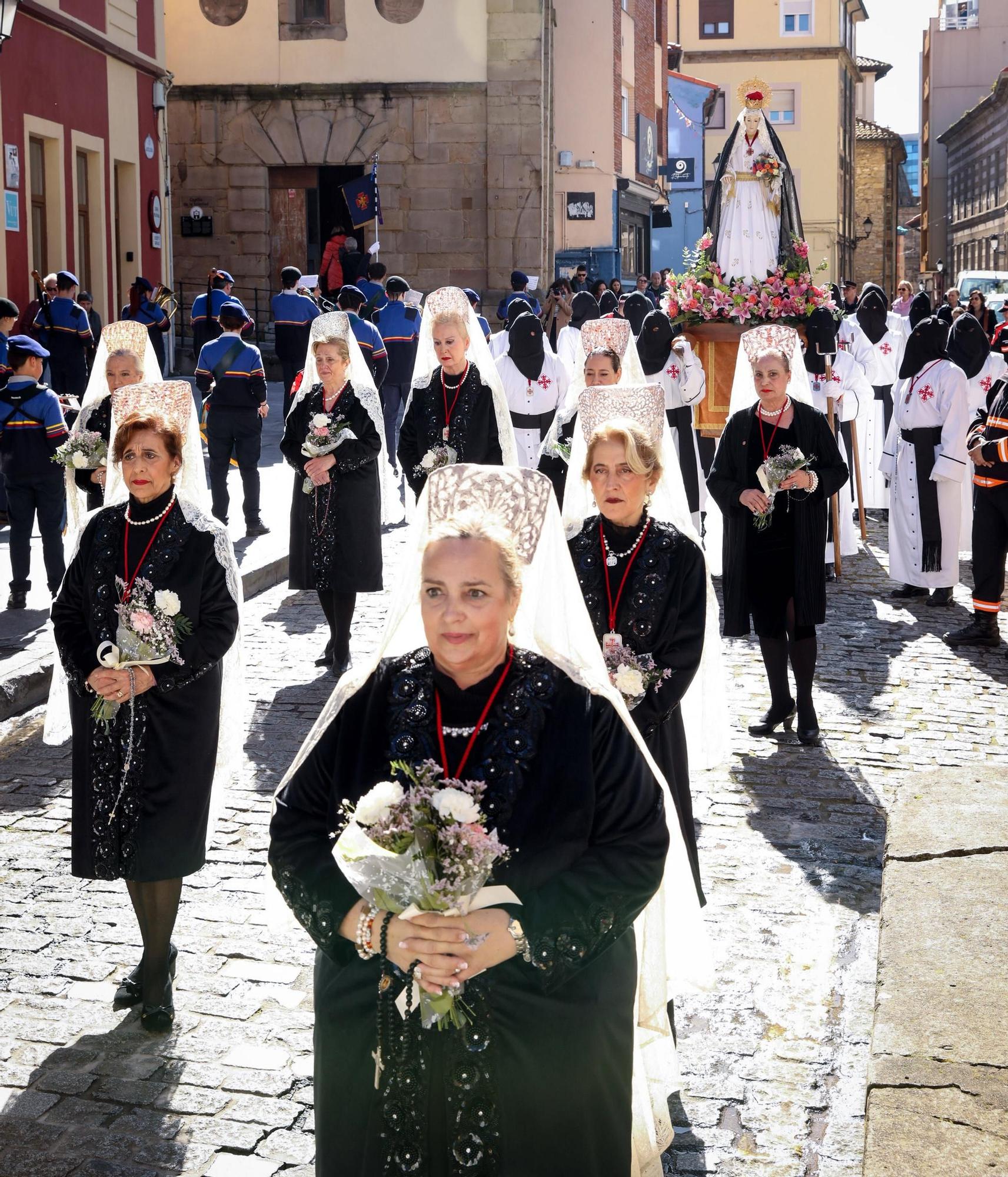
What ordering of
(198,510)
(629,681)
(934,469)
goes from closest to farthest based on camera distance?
(629,681) < (198,510) < (934,469)

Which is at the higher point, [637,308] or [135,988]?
[637,308]

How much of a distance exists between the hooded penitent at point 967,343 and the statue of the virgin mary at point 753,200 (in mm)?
2085

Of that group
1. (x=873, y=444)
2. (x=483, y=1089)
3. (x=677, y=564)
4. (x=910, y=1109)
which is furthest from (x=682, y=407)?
(x=483, y=1089)

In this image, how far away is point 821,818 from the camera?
677cm

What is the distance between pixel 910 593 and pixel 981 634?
1.71 meters

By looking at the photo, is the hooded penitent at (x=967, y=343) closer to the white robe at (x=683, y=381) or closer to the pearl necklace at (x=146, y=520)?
the white robe at (x=683, y=381)

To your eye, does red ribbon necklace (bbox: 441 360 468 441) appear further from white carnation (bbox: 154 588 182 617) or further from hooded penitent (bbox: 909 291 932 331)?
hooded penitent (bbox: 909 291 932 331)

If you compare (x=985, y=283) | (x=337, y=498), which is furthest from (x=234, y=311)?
(x=985, y=283)

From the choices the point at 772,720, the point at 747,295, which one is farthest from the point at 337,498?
the point at 747,295

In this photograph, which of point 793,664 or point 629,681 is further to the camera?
point 793,664

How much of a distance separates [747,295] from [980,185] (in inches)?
2454

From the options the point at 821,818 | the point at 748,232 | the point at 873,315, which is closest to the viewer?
the point at 821,818

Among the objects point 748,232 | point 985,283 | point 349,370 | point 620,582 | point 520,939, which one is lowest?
point 520,939

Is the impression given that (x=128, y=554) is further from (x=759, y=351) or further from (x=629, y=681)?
(x=759, y=351)
